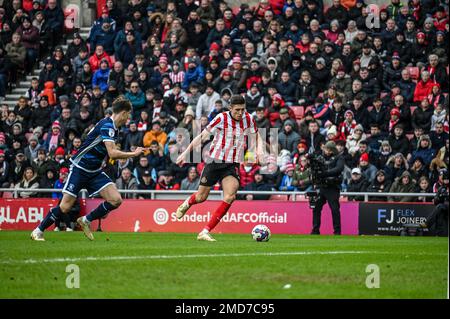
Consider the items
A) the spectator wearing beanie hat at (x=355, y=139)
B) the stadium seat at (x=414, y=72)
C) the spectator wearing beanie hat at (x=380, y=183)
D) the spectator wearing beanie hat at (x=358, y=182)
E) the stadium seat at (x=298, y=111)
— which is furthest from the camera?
the stadium seat at (x=298, y=111)

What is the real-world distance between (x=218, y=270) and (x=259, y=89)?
48.0 feet

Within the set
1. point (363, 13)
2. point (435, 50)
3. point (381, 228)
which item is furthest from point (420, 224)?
point (363, 13)

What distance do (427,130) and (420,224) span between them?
9.85 feet

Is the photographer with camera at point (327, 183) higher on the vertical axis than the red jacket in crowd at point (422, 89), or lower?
lower

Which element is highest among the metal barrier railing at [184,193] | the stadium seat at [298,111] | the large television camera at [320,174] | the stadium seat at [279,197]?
the stadium seat at [298,111]

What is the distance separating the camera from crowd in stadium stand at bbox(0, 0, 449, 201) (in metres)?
23.6

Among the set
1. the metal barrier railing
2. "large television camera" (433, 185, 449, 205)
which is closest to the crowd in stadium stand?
the metal barrier railing

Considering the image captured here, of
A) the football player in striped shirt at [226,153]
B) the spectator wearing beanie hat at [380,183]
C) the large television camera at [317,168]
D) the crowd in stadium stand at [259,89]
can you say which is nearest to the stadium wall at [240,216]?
the spectator wearing beanie hat at [380,183]

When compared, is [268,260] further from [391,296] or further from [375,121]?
[375,121]

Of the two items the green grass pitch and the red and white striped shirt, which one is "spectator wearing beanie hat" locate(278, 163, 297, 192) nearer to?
the red and white striped shirt

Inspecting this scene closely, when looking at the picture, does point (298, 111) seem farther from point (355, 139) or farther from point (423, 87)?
point (423, 87)

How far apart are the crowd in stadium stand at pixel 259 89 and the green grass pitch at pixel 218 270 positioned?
8.20 meters

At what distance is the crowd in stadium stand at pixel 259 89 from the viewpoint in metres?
23.6

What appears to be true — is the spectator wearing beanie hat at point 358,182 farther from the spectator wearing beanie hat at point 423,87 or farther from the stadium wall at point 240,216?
the spectator wearing beanie hat at point 423,87
